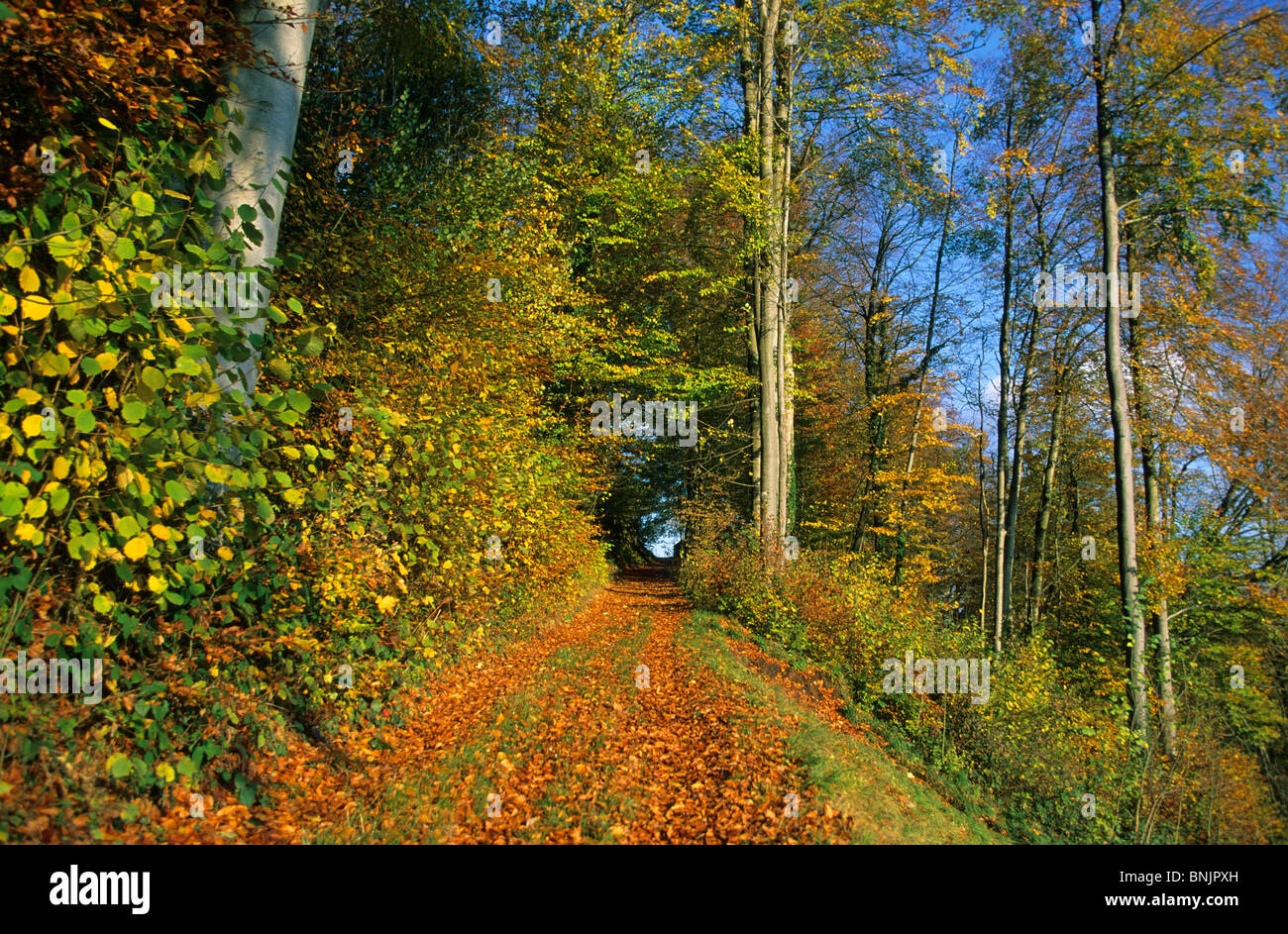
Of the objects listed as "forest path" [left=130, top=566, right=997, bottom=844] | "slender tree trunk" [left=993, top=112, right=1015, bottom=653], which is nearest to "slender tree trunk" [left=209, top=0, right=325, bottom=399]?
"forest path" [left=130, top=566, right=997, bottom=844]

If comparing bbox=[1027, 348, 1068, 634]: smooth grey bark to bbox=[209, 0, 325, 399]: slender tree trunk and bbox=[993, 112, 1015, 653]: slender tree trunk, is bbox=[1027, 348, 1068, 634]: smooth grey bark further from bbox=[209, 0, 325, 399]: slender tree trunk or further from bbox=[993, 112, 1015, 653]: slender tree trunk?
bbox=[209, 0, 325, 399]: slender tree trunk

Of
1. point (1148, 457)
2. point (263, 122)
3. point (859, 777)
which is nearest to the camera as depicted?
→ point (263, 122)

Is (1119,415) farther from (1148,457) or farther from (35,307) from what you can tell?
(35,307)

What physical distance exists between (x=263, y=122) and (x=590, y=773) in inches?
222

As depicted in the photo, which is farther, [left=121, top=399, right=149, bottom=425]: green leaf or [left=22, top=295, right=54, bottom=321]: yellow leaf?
[left=121, top=399, right=149, bottom=425]: green leaf

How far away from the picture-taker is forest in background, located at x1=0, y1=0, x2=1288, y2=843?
3.17 meters

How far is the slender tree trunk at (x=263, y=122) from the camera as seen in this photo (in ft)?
13.8

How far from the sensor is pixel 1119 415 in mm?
10016

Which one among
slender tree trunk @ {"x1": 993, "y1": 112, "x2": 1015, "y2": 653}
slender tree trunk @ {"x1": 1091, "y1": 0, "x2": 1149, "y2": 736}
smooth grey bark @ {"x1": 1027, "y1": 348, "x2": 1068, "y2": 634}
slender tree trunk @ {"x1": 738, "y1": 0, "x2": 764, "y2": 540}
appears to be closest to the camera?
slender tree trunk @ {"x1": 1091, "y1": 0, "x2": 1149, "y2": 736}

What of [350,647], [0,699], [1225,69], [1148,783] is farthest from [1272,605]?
[0,699]

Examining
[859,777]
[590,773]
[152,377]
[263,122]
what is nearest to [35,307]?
[152,377]

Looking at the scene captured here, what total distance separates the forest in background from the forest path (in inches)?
19.5

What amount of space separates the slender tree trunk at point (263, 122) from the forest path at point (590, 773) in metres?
2.97
